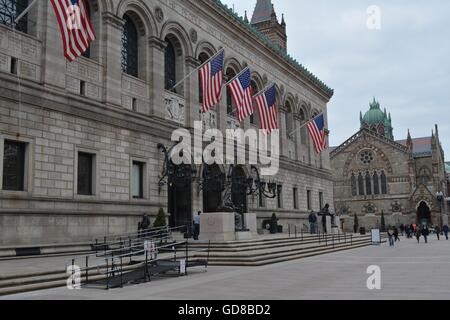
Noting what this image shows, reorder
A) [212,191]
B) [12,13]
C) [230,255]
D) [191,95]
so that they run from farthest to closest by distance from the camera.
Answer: [212,191], [191,95], [12,13], [230,255]

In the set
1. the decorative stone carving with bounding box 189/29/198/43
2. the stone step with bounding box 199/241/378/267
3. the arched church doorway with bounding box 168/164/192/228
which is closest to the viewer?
the stone step with bounding box 199/241/378/267

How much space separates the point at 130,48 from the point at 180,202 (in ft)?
31.3

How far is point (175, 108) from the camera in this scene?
95.4ft

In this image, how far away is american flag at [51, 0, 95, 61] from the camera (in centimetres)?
1836

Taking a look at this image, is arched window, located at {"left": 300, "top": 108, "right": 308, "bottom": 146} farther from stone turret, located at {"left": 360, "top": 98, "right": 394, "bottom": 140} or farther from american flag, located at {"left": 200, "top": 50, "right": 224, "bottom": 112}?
stone turret, located at {"left": 360, "top": 98, "right": 394, "bottom": 140}

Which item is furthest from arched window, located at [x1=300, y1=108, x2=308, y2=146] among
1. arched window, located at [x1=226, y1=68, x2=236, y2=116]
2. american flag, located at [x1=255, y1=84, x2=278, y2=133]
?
american flag, located at [x1=255, y1=84, x2=278, y2=133]

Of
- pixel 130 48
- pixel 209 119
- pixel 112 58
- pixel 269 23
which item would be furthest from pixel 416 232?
pixel 269 23

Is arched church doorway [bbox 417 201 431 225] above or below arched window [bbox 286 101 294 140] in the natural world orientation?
below

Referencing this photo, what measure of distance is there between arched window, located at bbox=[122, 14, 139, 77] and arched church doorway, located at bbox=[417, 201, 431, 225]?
7026 cm

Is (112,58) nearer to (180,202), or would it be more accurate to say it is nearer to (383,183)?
(180,202)

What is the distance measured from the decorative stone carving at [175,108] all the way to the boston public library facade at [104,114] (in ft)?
0.21
